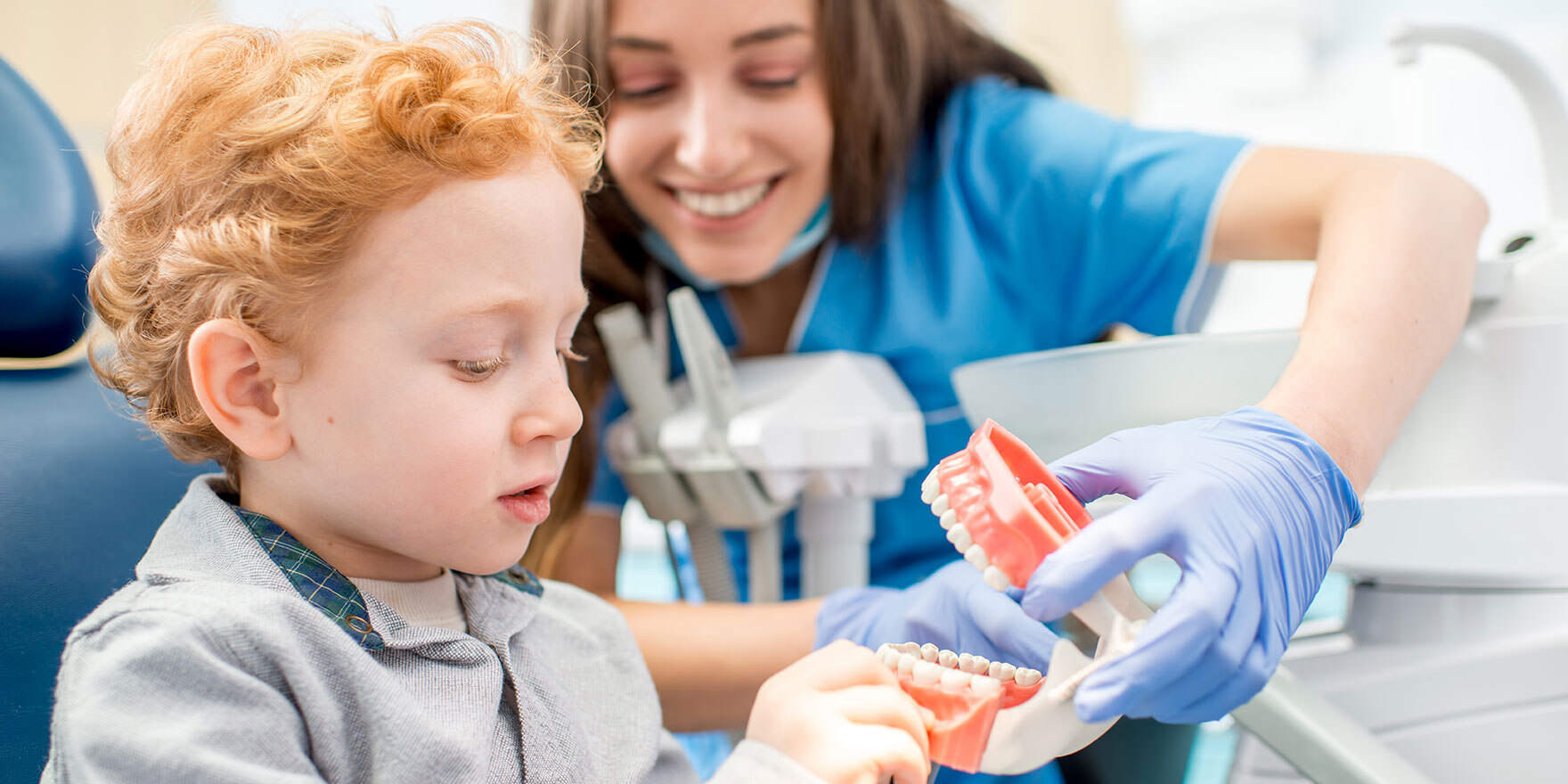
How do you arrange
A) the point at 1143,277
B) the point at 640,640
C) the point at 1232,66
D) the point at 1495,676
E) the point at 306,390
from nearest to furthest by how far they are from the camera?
the point at 306,390 < the point at 1495,676 < the point at 640,640 < the point at 1143,277 < the point at 1232,66

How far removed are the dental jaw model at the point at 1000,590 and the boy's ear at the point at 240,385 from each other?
0.97 feet

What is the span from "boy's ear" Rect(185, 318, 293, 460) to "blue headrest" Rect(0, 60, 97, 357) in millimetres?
214

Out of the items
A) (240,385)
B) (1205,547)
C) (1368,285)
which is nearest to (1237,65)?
(1368,285)

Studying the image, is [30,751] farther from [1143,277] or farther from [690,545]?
[1143,277]

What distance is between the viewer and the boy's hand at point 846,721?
0.45 m

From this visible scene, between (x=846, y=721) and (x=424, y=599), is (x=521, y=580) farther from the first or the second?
(x=846, y=721)

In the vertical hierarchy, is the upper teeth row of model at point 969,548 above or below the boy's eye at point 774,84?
below

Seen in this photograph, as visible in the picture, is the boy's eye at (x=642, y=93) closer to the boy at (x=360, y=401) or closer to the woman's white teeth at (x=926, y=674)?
the boy at (x=360, y=401)

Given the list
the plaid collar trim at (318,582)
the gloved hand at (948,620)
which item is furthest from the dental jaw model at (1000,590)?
the plaid collar trim at (318,582)

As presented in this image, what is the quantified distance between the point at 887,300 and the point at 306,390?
1.87ft

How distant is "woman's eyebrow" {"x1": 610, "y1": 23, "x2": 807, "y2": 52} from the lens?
2.74 feet

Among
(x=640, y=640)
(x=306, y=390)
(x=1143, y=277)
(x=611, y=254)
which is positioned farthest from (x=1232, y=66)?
(x=306, y=390)

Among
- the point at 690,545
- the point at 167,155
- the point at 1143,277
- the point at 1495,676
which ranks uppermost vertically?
the point at 167,155

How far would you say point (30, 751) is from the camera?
21.9 inches
